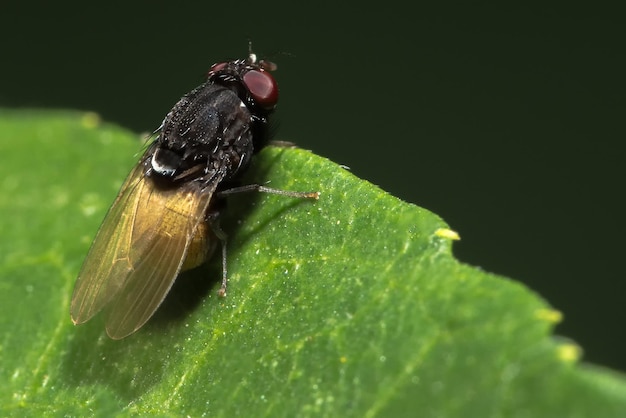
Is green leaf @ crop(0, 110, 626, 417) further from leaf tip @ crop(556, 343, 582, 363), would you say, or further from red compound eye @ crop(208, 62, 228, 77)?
red compound eye @ crop(208, 62, 228, 77)

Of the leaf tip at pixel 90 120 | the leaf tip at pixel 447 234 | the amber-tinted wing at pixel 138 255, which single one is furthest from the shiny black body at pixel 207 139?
the leaf tip at pixel 447 234

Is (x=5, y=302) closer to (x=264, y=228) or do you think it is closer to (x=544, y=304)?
(x=264, y=228)

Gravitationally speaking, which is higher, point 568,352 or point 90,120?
point 568,352

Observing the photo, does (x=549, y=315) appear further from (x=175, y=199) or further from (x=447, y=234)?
(x=175, y=199)

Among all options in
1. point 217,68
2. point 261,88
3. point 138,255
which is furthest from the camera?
point 217,68

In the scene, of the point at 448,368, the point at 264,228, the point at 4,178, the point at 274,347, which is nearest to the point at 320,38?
the point at 4,178

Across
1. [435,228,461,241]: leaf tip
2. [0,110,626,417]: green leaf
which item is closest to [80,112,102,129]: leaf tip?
[0,110,626,417]: green leaf

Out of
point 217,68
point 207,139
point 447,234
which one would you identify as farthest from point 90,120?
point 447,234
